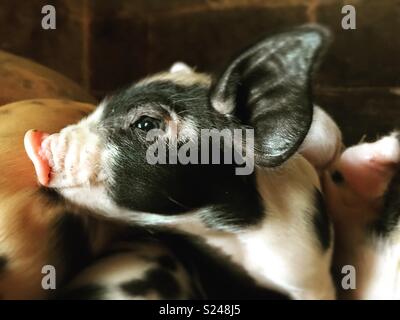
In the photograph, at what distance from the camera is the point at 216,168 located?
62cm

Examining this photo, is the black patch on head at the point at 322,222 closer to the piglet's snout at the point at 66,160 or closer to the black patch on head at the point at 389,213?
the black patch on head at the point at 389,213

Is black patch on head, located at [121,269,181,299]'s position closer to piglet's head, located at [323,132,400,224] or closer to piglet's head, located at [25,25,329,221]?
piglet's head, located at [25,25,329,221]

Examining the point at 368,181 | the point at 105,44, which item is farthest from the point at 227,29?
the point at 368,181

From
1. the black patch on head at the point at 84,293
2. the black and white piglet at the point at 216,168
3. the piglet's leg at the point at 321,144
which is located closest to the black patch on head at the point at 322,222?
the black and white piglet at the point at 216,168

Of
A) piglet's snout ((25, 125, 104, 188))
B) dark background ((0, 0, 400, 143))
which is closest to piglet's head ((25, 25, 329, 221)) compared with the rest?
piglet's snout ((25, 125, 104, 188))

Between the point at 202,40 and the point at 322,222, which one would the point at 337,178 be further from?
the point at 202,40

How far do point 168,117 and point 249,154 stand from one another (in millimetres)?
94

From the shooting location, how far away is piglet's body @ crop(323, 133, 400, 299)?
0.70m

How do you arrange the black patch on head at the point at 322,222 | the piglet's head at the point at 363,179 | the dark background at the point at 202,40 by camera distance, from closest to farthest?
the black patch on head at the point at 322,222 → the piglet's head at the point at 363,179 → the dark background at the point at 202,40

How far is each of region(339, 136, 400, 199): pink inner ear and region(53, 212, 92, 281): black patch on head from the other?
14.3 inches

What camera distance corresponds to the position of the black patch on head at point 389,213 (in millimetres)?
731

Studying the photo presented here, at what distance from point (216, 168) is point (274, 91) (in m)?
0.10

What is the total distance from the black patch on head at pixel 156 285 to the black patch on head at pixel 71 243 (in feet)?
0.25

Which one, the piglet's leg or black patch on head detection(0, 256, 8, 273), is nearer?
black patch on head detection(0, 256, 8, 273)
